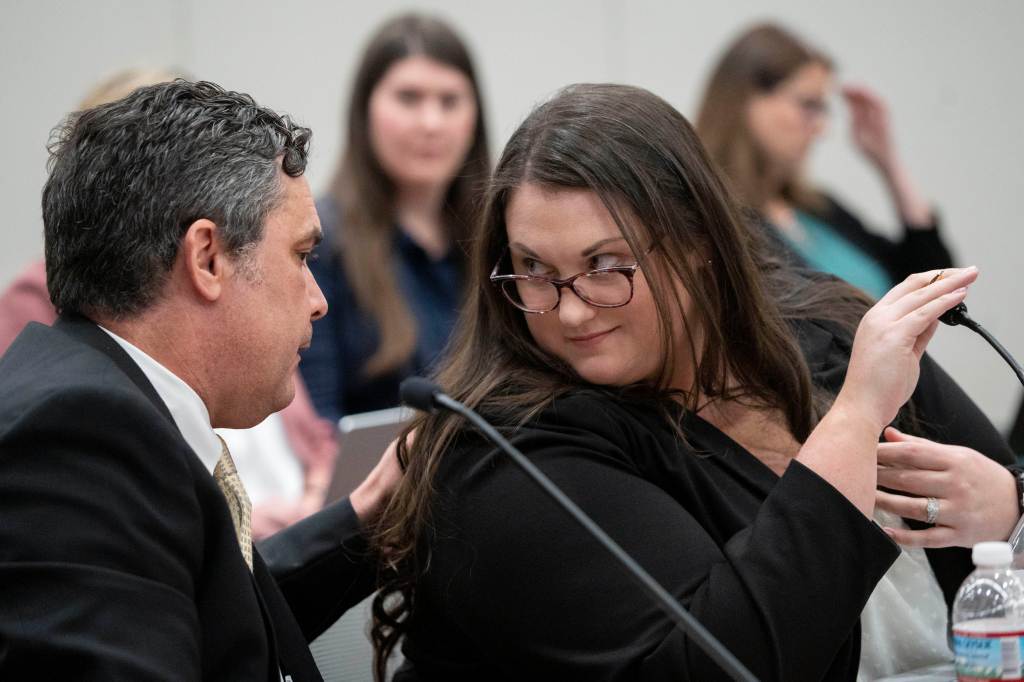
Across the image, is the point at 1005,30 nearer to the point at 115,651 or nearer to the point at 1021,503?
the point at 1021,503

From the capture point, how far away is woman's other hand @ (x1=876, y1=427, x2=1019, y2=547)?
5.46 feet

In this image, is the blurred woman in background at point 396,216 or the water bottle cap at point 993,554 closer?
the water bottle cap at point 993,554

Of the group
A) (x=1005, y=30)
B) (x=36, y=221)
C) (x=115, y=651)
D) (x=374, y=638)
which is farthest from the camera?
(x=1005, y=30)

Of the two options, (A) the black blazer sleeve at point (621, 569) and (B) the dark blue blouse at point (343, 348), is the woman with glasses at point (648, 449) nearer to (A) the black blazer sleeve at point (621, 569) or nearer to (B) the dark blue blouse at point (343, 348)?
(A) the black blazer sleeve at point (621, 569)

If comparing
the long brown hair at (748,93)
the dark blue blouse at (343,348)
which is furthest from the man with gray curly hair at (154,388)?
the long brown hair at (748,93)

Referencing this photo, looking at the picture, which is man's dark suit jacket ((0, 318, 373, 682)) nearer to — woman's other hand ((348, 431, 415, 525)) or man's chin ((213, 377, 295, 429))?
man's chin ((213, 377, 295, 429))

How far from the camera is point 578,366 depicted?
1734mm

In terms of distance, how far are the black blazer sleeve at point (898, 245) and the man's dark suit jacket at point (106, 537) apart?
3076 mm

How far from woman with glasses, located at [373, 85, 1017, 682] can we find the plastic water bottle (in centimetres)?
12

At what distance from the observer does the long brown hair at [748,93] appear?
3891 mm

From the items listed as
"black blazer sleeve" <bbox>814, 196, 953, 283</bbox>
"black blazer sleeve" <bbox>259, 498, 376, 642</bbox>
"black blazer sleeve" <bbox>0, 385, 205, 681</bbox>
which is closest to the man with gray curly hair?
"black blazer sleeve" <bbox>0, 385, 205, 681</bbox>

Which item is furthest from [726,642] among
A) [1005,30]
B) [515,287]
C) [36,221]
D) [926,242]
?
[1005,30]

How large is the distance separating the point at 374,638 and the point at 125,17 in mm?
2901

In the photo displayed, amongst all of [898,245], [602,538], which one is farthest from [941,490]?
[898,245]
